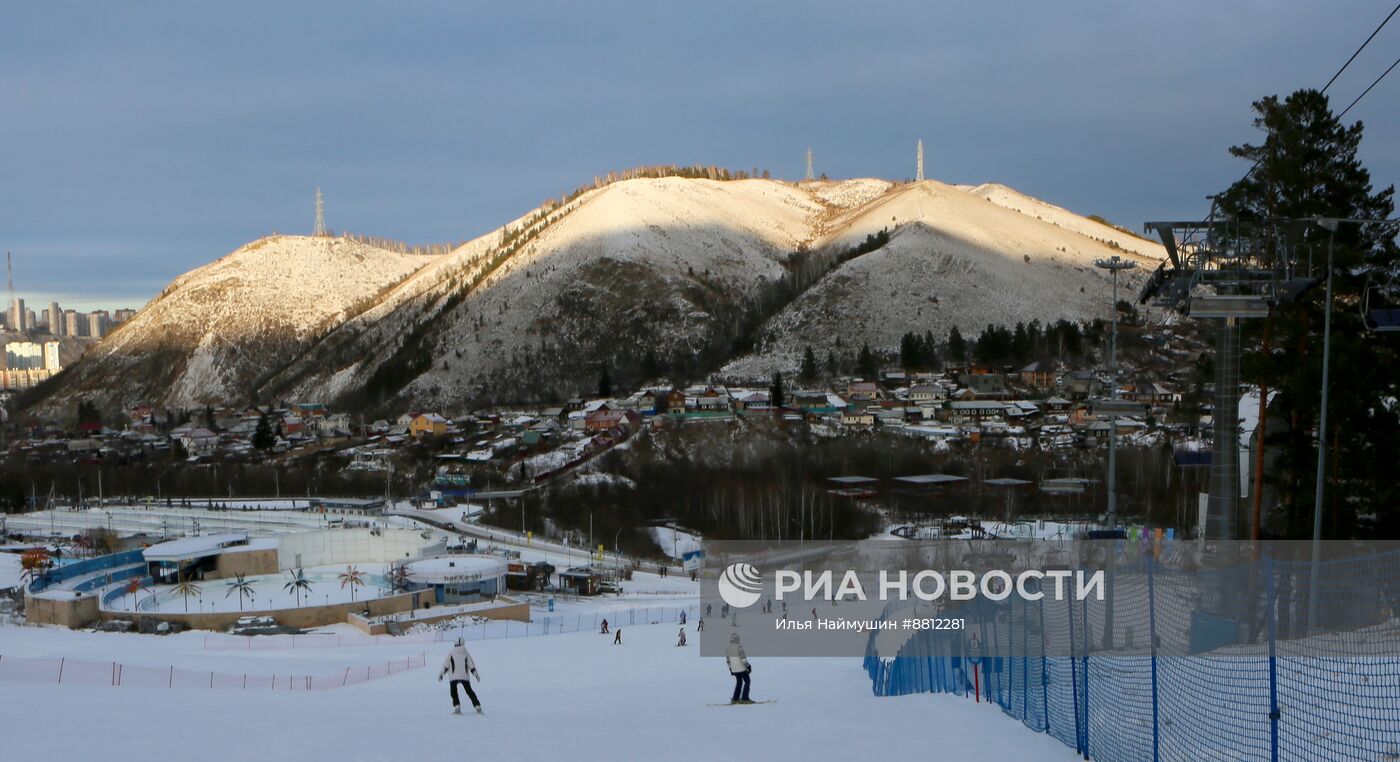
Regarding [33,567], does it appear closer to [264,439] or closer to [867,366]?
Result: [264,439]

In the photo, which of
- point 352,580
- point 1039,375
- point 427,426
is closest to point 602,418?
point 427,426

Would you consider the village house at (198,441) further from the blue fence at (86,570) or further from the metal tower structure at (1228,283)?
the metal tower structure at (1228,283)

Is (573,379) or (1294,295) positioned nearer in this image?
(1294,295)

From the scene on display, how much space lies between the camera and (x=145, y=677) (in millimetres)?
13602

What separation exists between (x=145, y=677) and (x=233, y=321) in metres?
152

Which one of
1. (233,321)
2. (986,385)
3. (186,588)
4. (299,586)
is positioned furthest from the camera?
(233,321)

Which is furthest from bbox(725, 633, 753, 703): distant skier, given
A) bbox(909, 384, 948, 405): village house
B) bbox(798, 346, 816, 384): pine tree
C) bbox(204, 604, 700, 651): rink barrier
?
bbox(798, 346, 816, 384): pine tree

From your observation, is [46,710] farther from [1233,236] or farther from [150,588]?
[150,588]

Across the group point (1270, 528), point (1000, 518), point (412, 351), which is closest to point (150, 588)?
point (1000, 518)

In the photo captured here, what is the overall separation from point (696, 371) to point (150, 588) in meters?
64.5

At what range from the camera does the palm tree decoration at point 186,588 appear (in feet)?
115

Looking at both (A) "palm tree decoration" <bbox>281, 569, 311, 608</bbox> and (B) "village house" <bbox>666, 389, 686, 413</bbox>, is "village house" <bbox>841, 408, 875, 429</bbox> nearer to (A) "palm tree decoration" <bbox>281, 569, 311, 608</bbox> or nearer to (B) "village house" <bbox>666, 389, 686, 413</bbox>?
(B) "village house" <bbox>666, 389, 686, 413</bbox>

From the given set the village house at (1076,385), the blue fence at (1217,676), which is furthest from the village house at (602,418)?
the blue fence at (1217,676)

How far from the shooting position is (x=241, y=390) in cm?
13675
